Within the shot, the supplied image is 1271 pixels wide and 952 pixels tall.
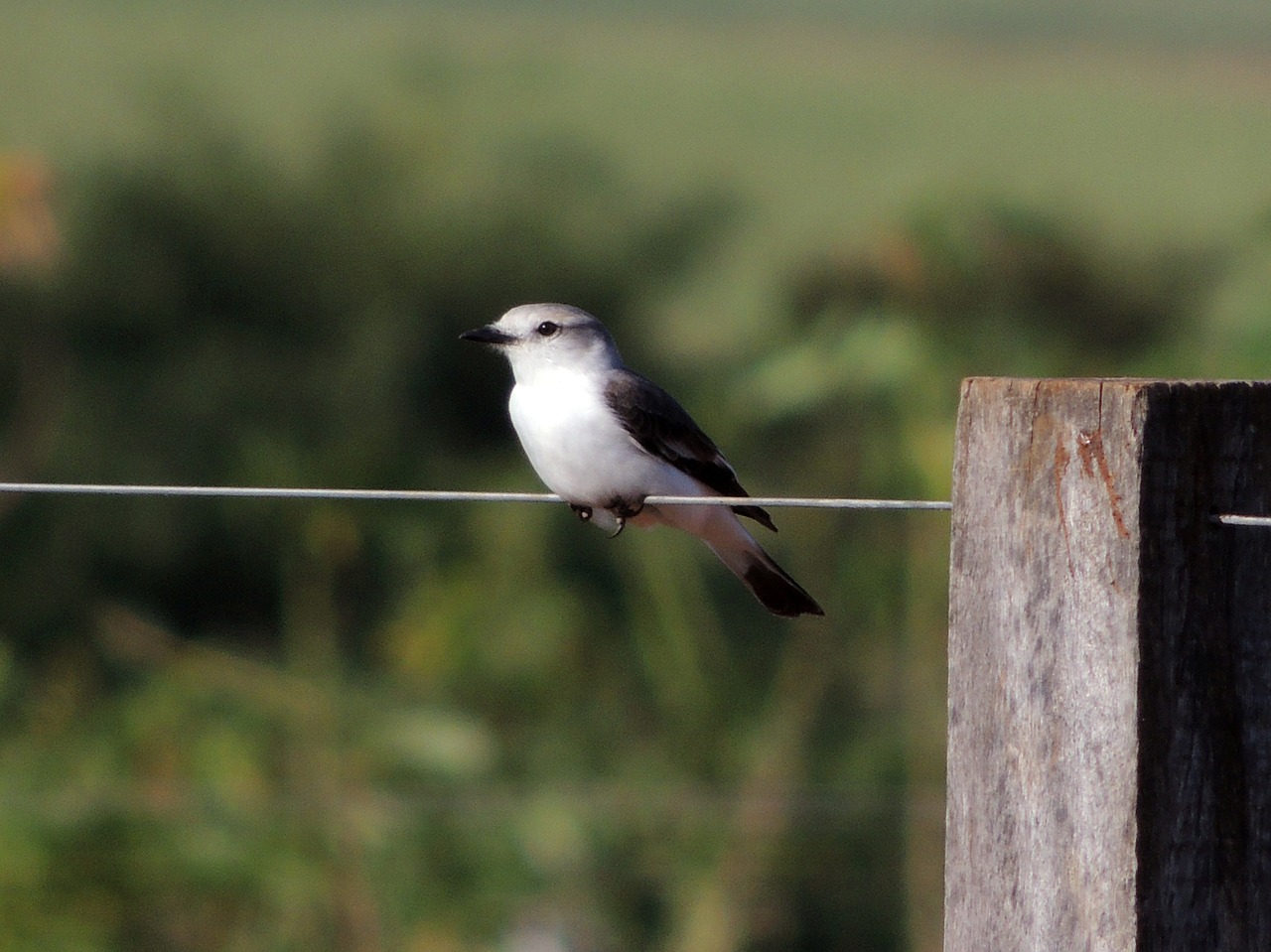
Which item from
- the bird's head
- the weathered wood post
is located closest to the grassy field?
the bird's head

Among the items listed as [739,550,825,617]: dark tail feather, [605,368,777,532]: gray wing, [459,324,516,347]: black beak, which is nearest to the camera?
[739,550,825,617]: dark tail feather

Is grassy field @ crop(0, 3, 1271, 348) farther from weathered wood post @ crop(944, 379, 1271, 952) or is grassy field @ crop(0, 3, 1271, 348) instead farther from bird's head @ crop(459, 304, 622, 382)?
weathered wood post @ crop(944, 379, 1271, 952)

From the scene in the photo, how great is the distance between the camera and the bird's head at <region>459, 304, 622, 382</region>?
5.04 metres

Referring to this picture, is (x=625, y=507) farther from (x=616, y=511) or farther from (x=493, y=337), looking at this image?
(x=493, y=337)

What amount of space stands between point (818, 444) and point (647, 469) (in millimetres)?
3461

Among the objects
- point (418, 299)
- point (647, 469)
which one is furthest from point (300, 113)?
point (647, 469)

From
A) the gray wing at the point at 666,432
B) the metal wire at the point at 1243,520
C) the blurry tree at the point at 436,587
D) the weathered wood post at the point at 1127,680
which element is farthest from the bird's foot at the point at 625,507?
the metal wire at the point at 1243,520

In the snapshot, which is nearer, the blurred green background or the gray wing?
the gray wing

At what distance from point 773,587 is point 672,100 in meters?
5.56

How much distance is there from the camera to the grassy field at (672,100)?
377 inches

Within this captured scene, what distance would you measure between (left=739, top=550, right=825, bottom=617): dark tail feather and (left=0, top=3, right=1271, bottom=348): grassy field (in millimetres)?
4614

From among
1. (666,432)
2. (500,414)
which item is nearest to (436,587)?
(500,414)

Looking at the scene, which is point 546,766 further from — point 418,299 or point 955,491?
point 955,491

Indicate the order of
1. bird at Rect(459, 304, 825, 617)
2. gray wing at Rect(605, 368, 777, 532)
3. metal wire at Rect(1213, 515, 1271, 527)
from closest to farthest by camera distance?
metal wire at Rect(1213, 515, 1271, 527) < bird at Rect(459, 304, 825, 617) < gray wing at Rect(605, 368, 777, 532)
